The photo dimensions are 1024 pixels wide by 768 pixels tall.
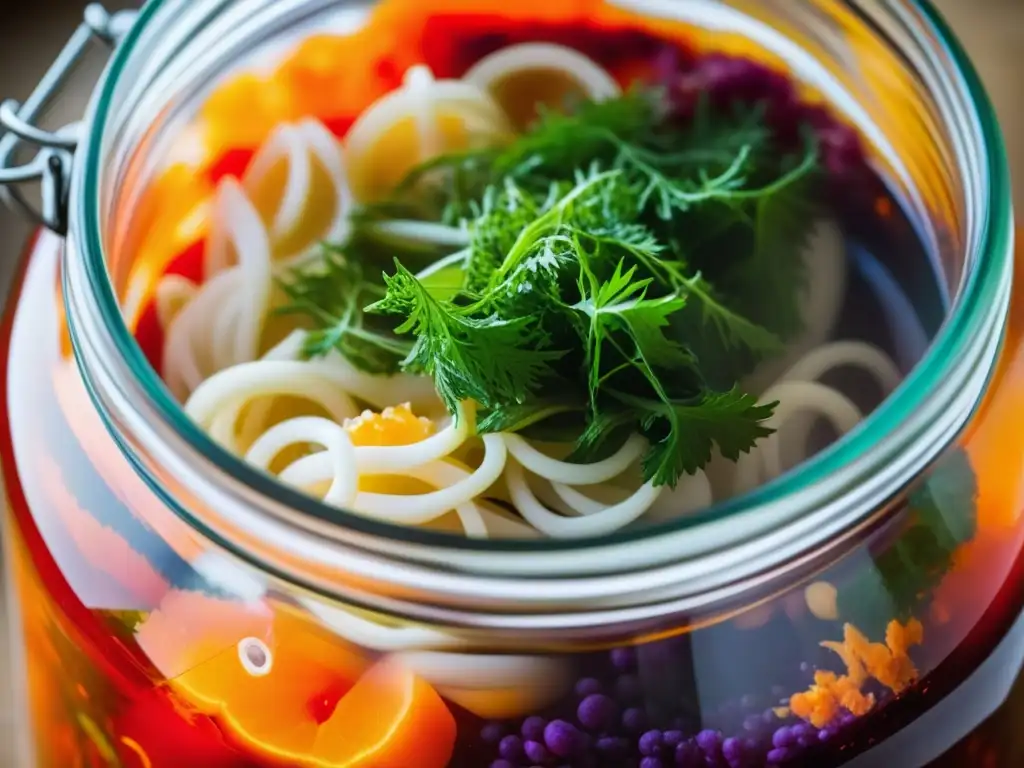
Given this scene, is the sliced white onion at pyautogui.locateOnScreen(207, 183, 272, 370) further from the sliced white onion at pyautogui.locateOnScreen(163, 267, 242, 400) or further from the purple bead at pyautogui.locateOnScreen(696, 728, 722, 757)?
the purple bead at pyautogui.locateOnScreen(696, 728, 722, 757)

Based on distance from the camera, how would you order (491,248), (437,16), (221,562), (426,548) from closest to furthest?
(426,548)
(221,562)
(491,248)
(437,16)

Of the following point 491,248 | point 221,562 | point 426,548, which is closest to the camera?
point 426,548

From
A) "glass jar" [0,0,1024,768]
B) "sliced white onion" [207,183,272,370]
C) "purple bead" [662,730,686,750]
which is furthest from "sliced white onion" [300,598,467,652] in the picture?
"sliced white onion" [207,183,272,370]

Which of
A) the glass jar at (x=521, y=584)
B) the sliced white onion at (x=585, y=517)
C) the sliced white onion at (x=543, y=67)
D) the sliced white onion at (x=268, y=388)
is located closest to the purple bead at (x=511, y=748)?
the glass jar at (x=521, y=584)

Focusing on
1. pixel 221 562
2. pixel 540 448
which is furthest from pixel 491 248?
pixel 221 562

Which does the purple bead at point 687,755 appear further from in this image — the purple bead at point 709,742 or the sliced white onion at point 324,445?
the sliced white onion at point 324,445

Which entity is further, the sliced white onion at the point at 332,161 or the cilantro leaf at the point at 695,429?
the sliced white onion at the point at 332,161

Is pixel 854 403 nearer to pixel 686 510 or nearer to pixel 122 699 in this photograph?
pixel 686 510
